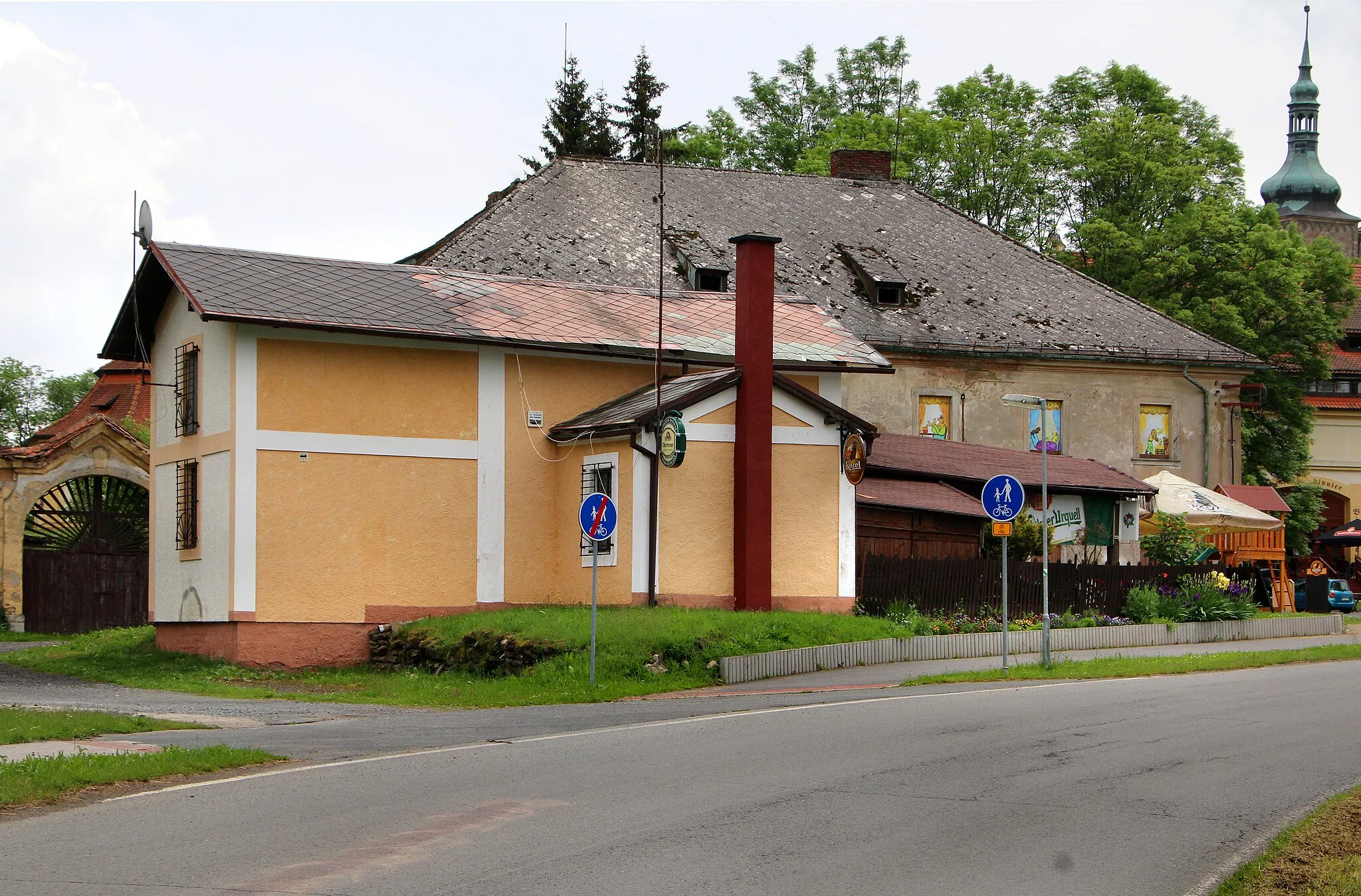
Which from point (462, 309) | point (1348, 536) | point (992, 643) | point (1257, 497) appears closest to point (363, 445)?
point (462, 309)

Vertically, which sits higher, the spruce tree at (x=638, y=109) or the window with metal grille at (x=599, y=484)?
the spruce tree at (x=638, y=109)

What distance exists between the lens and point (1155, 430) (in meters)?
43.6

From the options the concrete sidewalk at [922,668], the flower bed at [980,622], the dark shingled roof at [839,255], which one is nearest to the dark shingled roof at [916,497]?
the flower bed at [980,622]

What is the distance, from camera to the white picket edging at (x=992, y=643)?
73.7 feet

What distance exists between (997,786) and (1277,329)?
4341 centimetres

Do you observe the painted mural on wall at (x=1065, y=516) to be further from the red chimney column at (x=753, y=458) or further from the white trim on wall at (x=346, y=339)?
the white trim on wall at (x=346, y=339)

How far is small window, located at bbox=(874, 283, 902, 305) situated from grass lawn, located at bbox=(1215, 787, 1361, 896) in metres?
32.0

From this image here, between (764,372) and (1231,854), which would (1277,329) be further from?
(1231,854)

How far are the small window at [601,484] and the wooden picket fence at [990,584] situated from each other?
15.5 feet

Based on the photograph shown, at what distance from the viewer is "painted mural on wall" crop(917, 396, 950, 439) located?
137 feet

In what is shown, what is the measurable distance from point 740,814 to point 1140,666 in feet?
44.1

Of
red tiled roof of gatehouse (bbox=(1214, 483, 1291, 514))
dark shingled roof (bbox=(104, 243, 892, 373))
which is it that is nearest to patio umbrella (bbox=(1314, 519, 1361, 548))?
red tiled roof of gatehouse (bbox=(1214, 483, 1291, 514))

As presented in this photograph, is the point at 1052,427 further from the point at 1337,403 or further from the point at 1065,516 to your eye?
the point at 1337,403

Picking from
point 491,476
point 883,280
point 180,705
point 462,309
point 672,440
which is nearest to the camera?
point 180,705
